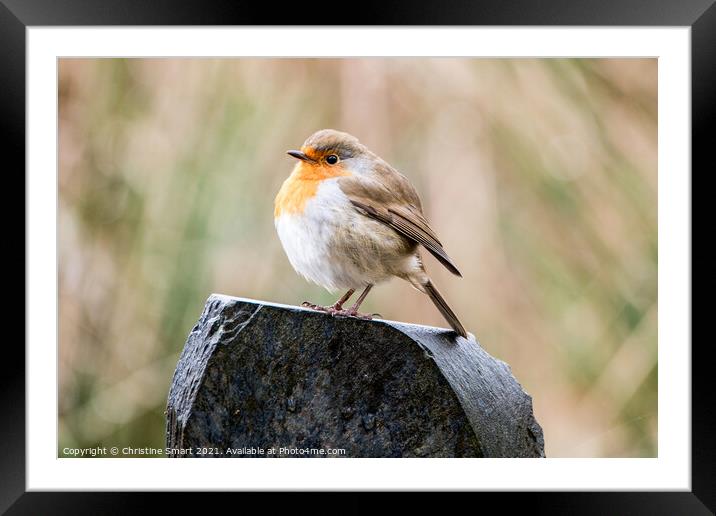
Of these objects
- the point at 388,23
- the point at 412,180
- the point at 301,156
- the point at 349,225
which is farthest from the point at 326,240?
the point at 412,180

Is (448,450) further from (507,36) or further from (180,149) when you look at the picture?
(180,149)

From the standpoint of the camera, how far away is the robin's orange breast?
9.83 ft

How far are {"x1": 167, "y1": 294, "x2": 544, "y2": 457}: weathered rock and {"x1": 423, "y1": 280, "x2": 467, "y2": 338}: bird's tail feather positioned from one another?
0.89 feet

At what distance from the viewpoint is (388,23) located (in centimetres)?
272

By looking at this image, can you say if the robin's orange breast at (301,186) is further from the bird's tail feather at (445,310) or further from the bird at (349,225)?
the bird's tail feather at (445,310)

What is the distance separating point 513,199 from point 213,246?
1370mm

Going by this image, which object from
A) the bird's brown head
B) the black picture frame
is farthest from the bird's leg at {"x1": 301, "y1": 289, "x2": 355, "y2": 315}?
the black picture frame

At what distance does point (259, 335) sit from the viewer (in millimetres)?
2676

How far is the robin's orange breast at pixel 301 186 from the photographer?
300 centimetres

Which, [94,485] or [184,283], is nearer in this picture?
[94,485]

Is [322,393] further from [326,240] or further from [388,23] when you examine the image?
[388,23]

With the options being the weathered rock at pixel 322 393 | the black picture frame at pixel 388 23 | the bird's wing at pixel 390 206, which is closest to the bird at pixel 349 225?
the bird's wing at pixel 390 206
